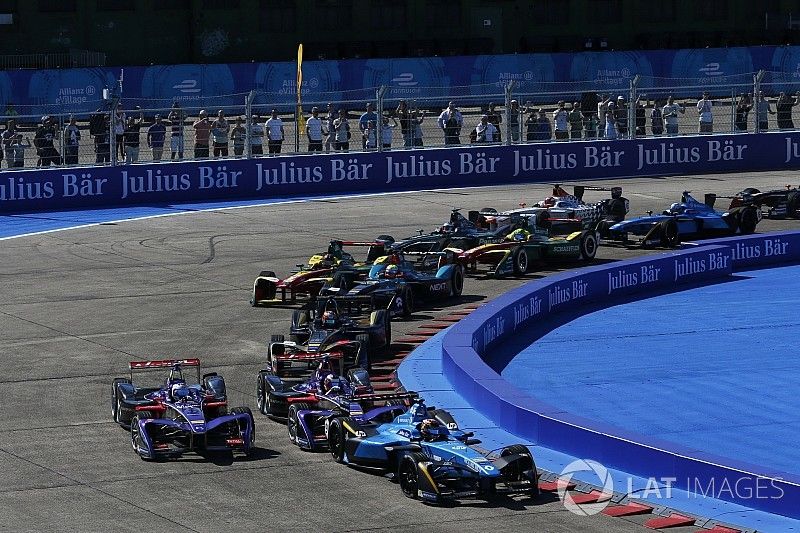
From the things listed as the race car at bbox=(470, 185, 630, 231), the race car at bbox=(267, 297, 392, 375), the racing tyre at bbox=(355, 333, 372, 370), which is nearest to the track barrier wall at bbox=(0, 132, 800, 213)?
the race car at bbox=(470, 185, 630, 231)

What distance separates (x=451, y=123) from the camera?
40562 millimetres

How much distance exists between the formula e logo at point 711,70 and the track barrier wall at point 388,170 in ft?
62.5

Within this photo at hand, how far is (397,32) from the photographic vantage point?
64.6 meters

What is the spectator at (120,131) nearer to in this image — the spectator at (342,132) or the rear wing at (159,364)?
the spectator at (342,132)

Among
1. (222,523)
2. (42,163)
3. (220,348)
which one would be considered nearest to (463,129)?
(42,163)

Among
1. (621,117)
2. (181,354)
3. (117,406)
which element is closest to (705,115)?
(621,117)

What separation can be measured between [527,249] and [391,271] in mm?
4437

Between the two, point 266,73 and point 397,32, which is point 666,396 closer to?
point 266,73

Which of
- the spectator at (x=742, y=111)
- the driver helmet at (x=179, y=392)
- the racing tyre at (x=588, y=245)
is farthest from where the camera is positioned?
the spectator at (x=742, y=111)

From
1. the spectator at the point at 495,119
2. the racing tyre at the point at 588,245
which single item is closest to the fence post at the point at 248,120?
the spectator at the point at 495,119

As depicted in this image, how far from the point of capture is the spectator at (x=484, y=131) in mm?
40594

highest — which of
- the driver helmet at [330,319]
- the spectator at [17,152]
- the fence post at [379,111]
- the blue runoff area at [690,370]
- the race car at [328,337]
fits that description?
the fence post at [379,111]

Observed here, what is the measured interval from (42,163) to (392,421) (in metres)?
22.9

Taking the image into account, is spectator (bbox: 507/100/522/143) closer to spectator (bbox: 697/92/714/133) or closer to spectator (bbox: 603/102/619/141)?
spectator (bbox: 603/102/619/141)
